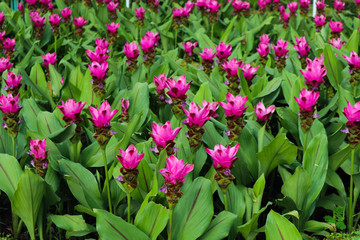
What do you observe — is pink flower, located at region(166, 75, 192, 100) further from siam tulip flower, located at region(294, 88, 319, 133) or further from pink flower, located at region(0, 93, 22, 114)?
pink flower, located at region(0, 93, 22, 114)

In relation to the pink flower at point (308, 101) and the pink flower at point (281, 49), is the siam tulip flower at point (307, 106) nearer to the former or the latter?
the pink flower at point (308, 101)

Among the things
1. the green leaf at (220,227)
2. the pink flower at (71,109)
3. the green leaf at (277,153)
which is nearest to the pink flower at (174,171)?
the green leaf at (220,227)

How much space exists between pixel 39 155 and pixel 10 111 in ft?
1.41

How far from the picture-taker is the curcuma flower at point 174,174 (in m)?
2.21

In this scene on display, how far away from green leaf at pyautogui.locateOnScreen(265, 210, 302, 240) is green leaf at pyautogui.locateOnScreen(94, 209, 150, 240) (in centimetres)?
62

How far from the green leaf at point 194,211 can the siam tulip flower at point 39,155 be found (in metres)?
0.80

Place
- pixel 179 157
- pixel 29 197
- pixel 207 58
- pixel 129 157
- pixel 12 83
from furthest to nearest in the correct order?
pixel 207 58 < pixel 12 83 < pixel 179 157 < pixel 29 197 < pixel 129 157

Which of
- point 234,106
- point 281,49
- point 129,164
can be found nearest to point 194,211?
point 129,164

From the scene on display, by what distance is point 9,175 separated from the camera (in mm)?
2816

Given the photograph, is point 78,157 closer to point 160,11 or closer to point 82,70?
point 82,70

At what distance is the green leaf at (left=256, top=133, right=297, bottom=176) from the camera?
9.28 ft

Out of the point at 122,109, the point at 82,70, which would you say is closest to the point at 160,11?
the point at 82,70

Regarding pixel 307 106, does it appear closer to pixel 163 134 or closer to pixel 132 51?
pixel 163 134

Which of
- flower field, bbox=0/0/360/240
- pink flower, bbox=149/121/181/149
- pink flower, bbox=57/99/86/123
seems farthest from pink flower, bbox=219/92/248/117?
pink flower, bbox=57/99/86/123
